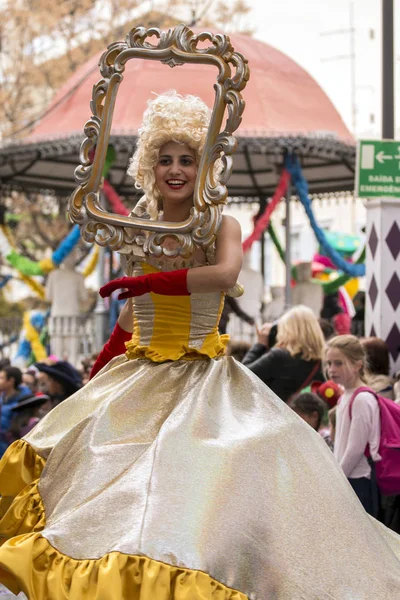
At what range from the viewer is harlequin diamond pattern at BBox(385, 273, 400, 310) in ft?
25.0

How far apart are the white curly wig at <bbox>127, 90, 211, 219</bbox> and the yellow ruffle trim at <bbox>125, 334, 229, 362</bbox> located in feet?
1.85

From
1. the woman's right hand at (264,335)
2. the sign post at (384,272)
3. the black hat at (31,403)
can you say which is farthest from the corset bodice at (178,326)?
the sign post at (384,272)

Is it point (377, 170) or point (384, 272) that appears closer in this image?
point (384, 272)

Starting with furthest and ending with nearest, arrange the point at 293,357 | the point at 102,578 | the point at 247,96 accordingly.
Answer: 1. the point at 247,96
2. the point at 293,357
3. the point at 102,578

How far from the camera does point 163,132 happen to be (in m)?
4.30

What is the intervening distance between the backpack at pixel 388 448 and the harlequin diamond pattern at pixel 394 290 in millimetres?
2277

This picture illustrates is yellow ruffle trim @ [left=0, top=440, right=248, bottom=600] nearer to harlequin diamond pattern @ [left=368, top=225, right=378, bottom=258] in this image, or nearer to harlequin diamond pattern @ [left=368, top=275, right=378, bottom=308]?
harlequin diamond pattern @ [left=368, top=275, right=378, bottom=308]

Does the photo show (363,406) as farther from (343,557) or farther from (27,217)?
(27,217)

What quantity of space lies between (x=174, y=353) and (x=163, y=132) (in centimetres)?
87

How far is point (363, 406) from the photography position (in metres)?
5.34

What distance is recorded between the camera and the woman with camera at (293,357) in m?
6.63

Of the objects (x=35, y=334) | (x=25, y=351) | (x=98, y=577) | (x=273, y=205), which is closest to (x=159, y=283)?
(x=98, y=577)

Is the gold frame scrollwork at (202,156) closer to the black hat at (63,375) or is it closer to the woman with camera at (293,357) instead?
the woman with camera at (293,357)

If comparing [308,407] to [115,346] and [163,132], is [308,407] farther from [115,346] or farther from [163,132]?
[163,132]
